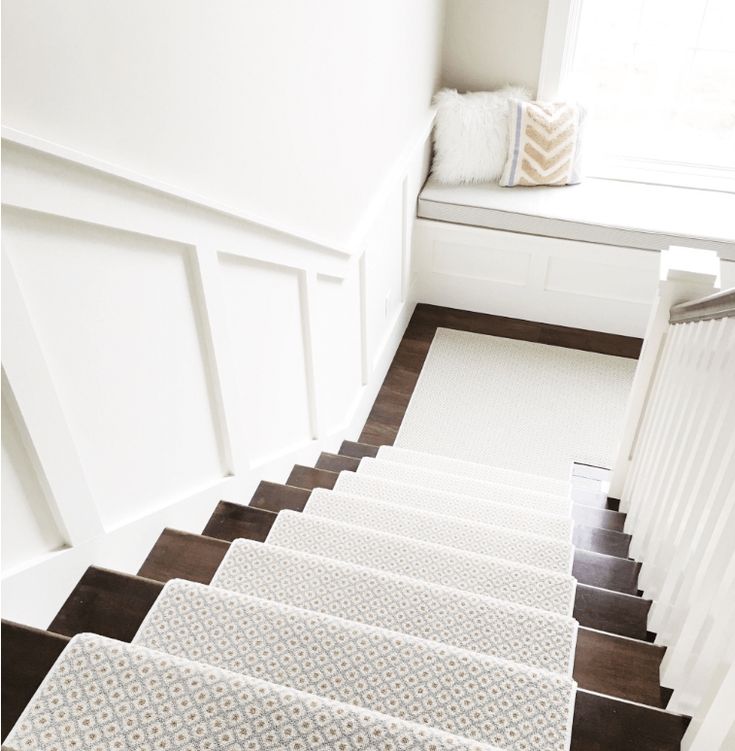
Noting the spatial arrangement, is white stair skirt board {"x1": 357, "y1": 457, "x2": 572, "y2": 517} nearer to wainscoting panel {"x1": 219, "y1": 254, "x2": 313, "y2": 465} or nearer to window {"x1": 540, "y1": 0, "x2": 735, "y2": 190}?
wainscoting panel {"x1": 219, "y1": 254, "x2": 313, "y2": 465}

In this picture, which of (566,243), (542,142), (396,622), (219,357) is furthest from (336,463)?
(542,142)

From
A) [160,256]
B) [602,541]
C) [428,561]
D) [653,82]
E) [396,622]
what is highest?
[160,256]

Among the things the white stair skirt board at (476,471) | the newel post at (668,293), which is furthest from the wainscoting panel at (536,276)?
the newel post at (668,293)

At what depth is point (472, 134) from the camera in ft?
12.7

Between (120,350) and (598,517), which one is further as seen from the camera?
(598,517)

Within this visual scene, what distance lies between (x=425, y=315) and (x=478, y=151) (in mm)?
945

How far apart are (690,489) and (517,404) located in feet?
6.90

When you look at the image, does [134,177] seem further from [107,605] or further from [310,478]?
[310,478]

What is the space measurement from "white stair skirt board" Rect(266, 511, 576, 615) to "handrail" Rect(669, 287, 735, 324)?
0.68m

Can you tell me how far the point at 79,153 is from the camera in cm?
121

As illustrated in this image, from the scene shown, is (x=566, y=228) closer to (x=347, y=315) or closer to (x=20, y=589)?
(x=347, y=315)

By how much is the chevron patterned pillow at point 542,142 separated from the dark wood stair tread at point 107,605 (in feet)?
10.1

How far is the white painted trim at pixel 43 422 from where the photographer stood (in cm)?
119

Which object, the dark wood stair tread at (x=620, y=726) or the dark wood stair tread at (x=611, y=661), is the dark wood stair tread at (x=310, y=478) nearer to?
the dark wood stair tread at (x=611, y=661)
